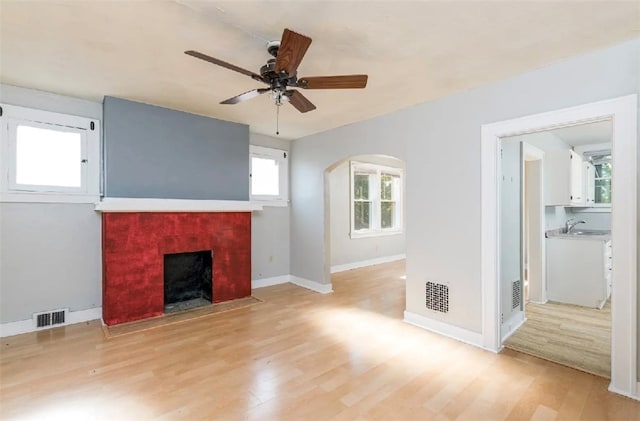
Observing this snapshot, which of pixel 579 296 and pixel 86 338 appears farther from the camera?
pixel 579 296

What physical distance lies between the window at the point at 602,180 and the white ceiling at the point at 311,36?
13.6ft

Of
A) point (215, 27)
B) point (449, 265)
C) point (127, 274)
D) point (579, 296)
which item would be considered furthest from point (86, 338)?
point (579, 296)

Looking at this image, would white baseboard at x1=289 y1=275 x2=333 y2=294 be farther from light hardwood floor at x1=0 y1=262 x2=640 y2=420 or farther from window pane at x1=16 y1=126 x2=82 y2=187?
window pane at x1=16 y1=126 x2=82 y2=187

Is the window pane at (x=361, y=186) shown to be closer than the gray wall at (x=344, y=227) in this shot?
No

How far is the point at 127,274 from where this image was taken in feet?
11.3

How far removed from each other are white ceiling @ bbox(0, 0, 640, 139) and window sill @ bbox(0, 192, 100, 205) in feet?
3.72

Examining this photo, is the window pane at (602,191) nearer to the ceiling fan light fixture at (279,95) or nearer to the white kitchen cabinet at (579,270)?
the white kitchen cabinet at (579,270)

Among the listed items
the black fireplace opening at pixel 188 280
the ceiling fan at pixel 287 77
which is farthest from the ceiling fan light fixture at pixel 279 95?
the black fireplace opening at pixel 188 280

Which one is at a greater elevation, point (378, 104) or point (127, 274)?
point (378, 104)

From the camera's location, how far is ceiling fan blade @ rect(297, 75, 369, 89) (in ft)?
6.76

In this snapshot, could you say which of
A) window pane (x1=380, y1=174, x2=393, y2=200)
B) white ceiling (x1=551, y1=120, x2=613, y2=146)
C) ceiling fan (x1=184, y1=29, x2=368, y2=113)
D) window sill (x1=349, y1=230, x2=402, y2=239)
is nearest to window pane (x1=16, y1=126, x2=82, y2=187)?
ceiling fan (x1=184, y1=29, x2=368, y2=113)

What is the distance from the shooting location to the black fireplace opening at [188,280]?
4066 millimetres

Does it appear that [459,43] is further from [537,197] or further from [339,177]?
[339,177]

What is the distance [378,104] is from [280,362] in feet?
9.49
